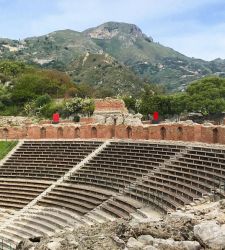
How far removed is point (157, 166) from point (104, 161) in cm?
449

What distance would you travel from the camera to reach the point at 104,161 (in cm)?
2589

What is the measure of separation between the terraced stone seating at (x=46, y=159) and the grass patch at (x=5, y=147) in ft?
2.56

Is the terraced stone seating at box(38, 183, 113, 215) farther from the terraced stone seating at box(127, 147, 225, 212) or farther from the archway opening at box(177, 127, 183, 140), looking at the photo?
the archway opening at box(177, 127, 183, 140)

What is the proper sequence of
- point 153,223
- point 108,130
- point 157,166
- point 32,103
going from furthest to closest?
1. point 32,103
2. point 108,130
3. point 157,166
4. point 153,223

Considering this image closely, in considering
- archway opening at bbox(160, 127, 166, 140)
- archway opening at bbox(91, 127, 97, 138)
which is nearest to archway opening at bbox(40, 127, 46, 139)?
archway opening at bbox(91, 127, 97, 138)

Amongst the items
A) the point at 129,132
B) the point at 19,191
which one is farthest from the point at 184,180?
the point at 19,191

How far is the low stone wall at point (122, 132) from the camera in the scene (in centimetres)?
2373

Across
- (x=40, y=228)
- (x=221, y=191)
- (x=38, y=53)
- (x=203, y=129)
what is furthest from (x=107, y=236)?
(x=38, y=53)

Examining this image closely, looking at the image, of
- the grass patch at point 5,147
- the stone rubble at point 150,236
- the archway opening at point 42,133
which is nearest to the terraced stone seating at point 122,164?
the archway opening at point 42,133

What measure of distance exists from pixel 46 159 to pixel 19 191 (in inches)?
142

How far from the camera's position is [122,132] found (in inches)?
1175

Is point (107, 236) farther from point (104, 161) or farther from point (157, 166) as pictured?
point (104, 161)

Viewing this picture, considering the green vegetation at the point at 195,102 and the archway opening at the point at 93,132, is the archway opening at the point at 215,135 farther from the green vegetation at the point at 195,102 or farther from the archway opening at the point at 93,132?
the green vegetation at the point at 195,102

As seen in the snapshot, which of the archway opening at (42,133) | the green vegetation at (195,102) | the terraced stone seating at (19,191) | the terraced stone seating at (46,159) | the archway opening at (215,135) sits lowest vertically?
the terraced stone seating at (19,191)
